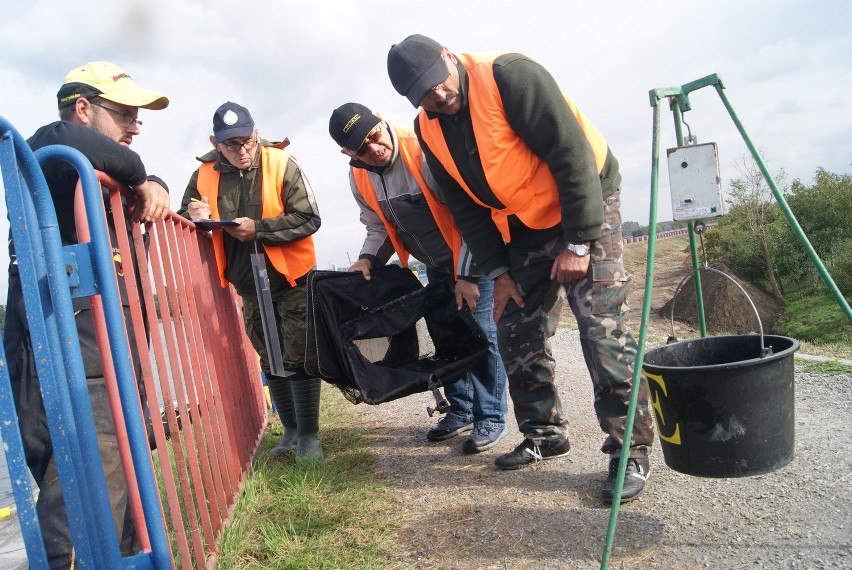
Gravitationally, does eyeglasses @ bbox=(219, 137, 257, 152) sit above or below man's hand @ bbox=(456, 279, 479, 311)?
above

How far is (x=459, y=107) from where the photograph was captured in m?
2.93

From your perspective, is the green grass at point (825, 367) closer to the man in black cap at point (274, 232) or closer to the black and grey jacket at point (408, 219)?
the black and grey jacket at point (408, 219)

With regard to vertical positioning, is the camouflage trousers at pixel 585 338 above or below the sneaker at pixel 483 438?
above

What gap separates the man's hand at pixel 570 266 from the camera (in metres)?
2.81

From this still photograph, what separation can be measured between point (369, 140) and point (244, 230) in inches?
37.9

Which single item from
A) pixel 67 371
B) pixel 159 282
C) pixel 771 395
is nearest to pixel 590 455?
pixel 771 395

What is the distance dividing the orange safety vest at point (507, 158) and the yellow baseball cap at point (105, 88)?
139cm

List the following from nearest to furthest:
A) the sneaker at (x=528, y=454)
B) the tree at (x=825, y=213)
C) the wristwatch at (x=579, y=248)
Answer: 1. the wristwatch at (x=579, y=248)
2. the sneaker at (x=528, y=454)
3. the tree at (x=825, y=213)

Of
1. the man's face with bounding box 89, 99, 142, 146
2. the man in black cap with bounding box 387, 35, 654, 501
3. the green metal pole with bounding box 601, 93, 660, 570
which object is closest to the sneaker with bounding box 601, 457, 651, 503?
the man in black cap with bounding box 387, 35, 654, 501

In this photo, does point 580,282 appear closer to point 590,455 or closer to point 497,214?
point 497,214

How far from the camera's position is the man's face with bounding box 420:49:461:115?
2836 millimetres

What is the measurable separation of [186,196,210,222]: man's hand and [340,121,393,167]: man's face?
3.23 ft

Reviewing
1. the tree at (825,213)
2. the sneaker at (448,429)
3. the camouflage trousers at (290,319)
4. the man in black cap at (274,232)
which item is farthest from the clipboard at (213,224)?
the tree at (825,213)

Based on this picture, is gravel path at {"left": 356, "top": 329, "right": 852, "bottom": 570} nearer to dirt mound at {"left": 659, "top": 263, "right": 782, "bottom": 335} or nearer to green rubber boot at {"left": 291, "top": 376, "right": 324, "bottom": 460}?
green rubber boot at {"left": 291, "top": 376, "right": 324, "bottom": 460}
